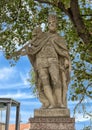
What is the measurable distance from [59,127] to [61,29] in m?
8.58

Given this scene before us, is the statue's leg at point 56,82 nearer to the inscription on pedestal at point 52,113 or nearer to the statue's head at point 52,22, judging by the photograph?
the inscription on pedestal at point 52,113

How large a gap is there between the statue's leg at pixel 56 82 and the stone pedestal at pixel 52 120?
13.1 inches

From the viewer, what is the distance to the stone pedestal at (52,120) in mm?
7984

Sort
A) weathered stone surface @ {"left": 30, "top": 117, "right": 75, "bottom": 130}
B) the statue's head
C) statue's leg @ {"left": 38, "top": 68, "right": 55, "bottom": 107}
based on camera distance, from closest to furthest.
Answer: weathered stone surface @ {"left": 30, "top": 117, "right": 75, "bottom": 130} → statue's leg @ {"left": 38, "top": 68, "right": 55, "bottom": 107} → the statue's head

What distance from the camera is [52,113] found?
814 cm

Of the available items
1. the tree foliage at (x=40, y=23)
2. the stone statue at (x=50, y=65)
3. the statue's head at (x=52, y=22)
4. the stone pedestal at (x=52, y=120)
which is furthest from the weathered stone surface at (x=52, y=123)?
the tree foliage at (x=40, y=23)

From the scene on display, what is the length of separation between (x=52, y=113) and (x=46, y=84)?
789mm

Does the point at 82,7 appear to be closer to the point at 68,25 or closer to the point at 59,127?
the point at 68,25

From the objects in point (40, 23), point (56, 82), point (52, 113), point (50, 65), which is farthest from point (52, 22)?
point (40, 23)

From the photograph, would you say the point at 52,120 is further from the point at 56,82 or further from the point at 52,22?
the point at 52,22

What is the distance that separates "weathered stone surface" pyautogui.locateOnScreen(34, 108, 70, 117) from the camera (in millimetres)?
8125

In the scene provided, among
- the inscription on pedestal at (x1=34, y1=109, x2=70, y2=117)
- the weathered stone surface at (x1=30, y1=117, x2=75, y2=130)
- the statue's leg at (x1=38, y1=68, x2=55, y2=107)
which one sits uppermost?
the statue's leg at (x1=38, y1=68, x2=55, y2=107)

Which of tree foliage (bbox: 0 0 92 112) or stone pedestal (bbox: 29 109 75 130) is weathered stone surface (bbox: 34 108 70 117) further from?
tree foliage (bbox: 0 0 92 112)

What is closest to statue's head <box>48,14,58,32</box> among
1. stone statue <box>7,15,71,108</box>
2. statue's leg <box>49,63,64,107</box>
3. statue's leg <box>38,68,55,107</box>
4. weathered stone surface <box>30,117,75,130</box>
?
stone statue <box>7,15,71,108</box>
